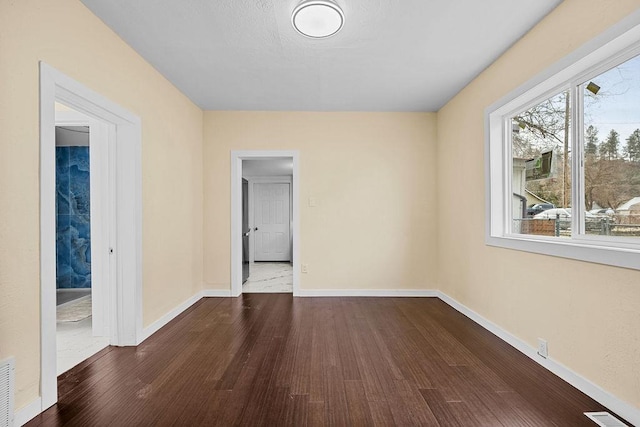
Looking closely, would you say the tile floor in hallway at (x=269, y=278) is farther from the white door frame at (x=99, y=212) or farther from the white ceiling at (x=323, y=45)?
the white ceiling at (x=323, y=45)

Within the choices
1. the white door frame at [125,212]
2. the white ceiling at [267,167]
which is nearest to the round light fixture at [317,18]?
the white door frame at [125,212]

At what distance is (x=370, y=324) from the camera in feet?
11.0

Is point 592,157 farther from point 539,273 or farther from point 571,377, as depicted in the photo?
point 571,377

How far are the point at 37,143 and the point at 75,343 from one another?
196 centimetres

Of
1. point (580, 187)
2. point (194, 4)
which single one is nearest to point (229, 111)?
point (194, 4)

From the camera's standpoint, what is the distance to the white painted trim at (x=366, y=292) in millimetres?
4523

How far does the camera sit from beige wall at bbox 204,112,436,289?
14.9 feet

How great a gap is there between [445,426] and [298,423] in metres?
0.80

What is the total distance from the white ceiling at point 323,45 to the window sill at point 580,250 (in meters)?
1.67

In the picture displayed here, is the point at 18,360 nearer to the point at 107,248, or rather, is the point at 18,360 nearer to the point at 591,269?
the point at 107,248

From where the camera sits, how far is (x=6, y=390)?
1639 mm

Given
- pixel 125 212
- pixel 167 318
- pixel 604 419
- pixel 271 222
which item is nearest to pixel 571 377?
pixel 604 419

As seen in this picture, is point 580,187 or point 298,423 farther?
point 580,187

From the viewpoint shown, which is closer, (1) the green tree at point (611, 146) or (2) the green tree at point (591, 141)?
(1) the green tree at point (611, 146)
